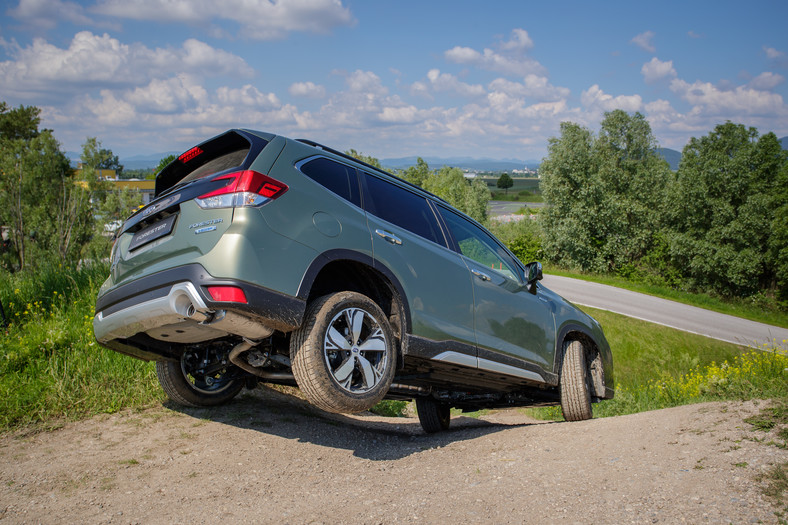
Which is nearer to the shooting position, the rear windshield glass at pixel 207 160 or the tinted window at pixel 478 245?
the rear windshield glass at pixel 207 160

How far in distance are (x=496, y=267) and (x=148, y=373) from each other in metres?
3.86

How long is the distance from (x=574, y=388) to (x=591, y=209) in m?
37.1

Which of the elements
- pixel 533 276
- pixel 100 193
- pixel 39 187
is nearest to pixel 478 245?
pixel 533 276

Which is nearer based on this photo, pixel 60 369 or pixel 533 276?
pixel 533 276

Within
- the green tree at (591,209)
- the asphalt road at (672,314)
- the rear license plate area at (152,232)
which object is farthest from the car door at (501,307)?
the green tree at (591,209)

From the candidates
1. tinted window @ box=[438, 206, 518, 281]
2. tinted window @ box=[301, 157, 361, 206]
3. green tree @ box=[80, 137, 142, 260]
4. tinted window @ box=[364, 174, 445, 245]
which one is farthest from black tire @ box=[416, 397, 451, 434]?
green tree @ box=[80, 137, 142, 260]

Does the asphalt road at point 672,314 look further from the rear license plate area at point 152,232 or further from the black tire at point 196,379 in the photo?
the rear license plate area at point 152,232

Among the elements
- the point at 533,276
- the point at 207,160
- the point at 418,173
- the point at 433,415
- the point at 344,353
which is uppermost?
the point at 418,173

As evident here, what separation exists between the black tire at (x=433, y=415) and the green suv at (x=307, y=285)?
1245 millimetres

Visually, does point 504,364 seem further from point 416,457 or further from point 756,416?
point 756,416

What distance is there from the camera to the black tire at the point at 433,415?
6070 mm

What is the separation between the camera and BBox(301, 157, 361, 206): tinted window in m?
3.40

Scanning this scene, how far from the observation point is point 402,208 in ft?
13.2

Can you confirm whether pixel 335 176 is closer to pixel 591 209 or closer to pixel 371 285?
pixel 371 285
